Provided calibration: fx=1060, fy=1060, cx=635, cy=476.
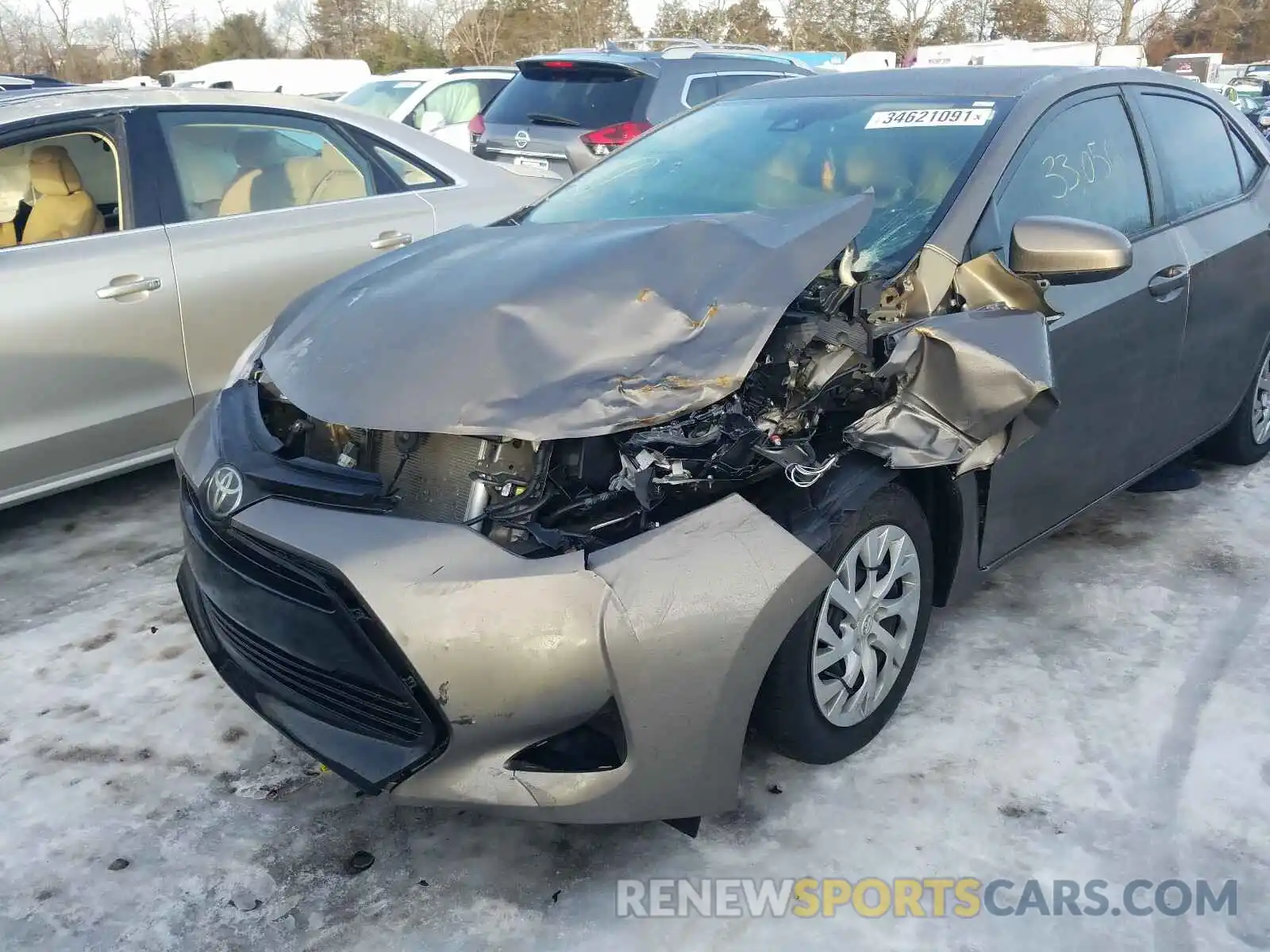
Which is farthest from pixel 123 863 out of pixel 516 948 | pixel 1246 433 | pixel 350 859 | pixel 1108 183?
pixel 1246 433

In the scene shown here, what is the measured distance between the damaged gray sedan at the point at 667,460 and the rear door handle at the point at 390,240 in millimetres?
1656

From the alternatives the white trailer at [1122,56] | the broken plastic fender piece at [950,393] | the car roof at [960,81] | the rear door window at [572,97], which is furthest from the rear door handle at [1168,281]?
the white trailer at [1122,56]

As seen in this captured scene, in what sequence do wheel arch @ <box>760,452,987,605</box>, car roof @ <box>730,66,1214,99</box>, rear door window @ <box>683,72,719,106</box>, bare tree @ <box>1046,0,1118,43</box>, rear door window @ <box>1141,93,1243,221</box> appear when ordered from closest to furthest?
wheel arch @ <box>760,452,987,605</box>, car roof @ <box>730,66,1214,99</box>, rear door window @ <box>1141,93,1243,221</box>, rear door window @ <box>683,72,719,106</box>, bare tree @ <box>1046,0,1118,43</box>

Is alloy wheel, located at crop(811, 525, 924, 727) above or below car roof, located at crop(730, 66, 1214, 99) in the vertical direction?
below

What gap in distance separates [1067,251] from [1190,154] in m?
1.57

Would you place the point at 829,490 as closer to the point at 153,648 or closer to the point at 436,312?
the point at 436,312

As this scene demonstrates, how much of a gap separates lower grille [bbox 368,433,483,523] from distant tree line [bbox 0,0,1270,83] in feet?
118

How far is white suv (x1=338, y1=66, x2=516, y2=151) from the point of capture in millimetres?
10945

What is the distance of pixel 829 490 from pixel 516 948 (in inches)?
45.7

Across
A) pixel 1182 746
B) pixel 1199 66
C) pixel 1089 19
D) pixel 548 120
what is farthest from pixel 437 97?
pixel 1089 19

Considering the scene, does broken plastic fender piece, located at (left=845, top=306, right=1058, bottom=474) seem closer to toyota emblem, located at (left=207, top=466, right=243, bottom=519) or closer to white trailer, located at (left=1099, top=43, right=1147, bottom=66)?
toyota emblem, located at (left=207, top=466, right=243, bottom=519)

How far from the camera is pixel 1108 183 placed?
3.38 metres

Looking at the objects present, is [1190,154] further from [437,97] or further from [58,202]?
[437,97]

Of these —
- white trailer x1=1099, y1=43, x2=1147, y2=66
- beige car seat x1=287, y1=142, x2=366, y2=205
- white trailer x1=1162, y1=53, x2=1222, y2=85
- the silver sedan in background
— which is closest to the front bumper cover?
the silver sedan in background
